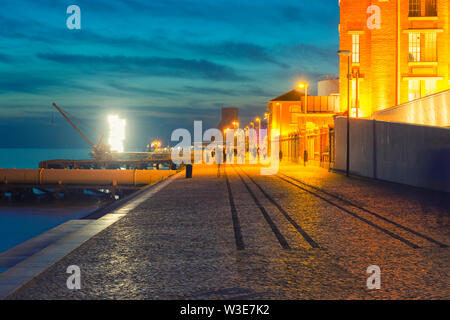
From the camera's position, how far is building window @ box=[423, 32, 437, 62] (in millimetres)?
39156

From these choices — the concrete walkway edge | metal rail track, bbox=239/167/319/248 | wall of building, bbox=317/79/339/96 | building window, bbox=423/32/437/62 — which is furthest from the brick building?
the concrete walkway edge

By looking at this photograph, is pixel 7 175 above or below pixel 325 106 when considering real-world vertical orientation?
below

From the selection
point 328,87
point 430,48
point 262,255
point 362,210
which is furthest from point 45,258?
point 328,87

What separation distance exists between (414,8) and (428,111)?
19166 mm

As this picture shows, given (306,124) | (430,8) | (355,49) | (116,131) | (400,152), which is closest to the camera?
(400,152)

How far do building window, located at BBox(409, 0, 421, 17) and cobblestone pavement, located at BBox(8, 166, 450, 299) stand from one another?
30.0 metres

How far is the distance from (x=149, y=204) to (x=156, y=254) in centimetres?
783

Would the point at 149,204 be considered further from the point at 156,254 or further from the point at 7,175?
the point at 7,175

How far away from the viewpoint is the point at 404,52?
130 ft

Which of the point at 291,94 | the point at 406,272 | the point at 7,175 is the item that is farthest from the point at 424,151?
the point at 291,94

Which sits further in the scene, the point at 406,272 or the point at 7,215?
the point at 7,215

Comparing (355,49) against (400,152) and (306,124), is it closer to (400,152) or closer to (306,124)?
(306,124)

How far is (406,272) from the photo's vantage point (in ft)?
21.6

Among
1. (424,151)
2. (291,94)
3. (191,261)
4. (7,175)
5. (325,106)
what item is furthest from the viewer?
(291,94)
